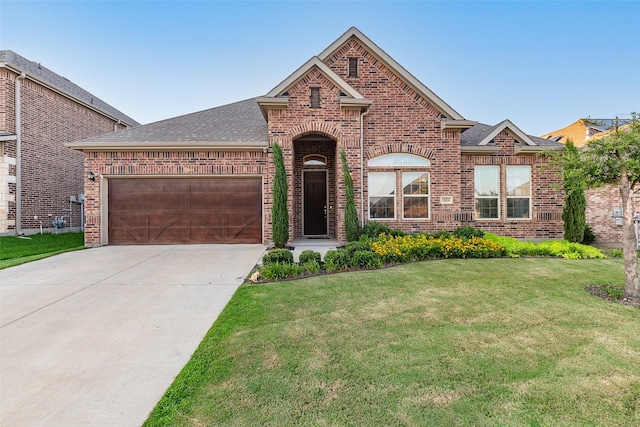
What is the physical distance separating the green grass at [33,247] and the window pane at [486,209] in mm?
13233

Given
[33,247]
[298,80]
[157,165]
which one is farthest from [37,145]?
[298,80]

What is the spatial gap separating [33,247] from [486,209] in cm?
1497

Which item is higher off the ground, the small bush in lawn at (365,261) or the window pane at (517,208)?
the window pane at (517,208)

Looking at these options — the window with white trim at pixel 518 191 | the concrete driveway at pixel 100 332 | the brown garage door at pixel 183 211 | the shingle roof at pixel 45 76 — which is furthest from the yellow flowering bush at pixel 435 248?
the shingle roof at pixel 45 76

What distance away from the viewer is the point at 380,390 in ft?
7.41

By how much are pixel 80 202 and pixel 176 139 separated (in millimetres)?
7843

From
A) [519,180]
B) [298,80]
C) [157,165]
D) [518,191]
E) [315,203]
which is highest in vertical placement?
[298,80]

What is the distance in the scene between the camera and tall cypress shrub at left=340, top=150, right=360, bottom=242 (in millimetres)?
8711

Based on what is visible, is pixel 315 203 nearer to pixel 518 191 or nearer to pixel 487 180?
pixel 487 180

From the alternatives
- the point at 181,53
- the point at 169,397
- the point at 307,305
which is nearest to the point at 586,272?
the point at 307,305

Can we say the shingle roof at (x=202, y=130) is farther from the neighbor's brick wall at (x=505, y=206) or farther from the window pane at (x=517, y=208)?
the window pane at (x=517, y=208)

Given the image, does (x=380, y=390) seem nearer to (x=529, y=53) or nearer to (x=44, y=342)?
(x=44, y=342)

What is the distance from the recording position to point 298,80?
905 centimetres

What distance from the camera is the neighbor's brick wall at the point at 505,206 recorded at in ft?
33.5
